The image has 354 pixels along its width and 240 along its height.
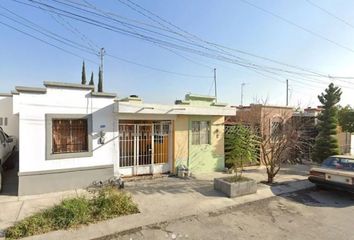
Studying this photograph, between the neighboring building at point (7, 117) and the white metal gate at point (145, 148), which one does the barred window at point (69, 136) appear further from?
the neighboring building at point (7, 117)

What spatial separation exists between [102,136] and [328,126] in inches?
517

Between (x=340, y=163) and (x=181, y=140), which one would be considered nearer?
(x=340, y=163)

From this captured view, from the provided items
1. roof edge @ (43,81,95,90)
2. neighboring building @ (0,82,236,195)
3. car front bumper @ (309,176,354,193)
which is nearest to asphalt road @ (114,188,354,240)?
car front bumper @ (309,176,354,193)

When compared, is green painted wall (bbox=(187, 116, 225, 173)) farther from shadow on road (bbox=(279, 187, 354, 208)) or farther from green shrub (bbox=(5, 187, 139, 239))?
green shrub (bbox=(5, 187, 139, 239))

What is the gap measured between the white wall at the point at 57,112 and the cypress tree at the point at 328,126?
1232 centimetres

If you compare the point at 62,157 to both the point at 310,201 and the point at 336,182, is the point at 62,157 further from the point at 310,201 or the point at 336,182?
the point at 336,182

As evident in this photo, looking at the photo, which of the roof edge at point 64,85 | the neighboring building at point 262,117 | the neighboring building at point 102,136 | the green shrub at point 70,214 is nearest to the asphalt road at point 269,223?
the green shrub at point 70,214

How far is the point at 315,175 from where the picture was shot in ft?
32.9

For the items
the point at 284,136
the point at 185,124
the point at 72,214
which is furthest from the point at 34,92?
the point at 284,136

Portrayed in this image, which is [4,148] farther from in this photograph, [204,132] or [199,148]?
[204,132]

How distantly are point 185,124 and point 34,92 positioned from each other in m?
6.19

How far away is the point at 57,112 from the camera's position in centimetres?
881

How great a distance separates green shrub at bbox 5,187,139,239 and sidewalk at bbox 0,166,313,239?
22 centimetres

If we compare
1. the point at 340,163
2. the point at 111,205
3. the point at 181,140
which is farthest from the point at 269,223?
the point at 181,140
